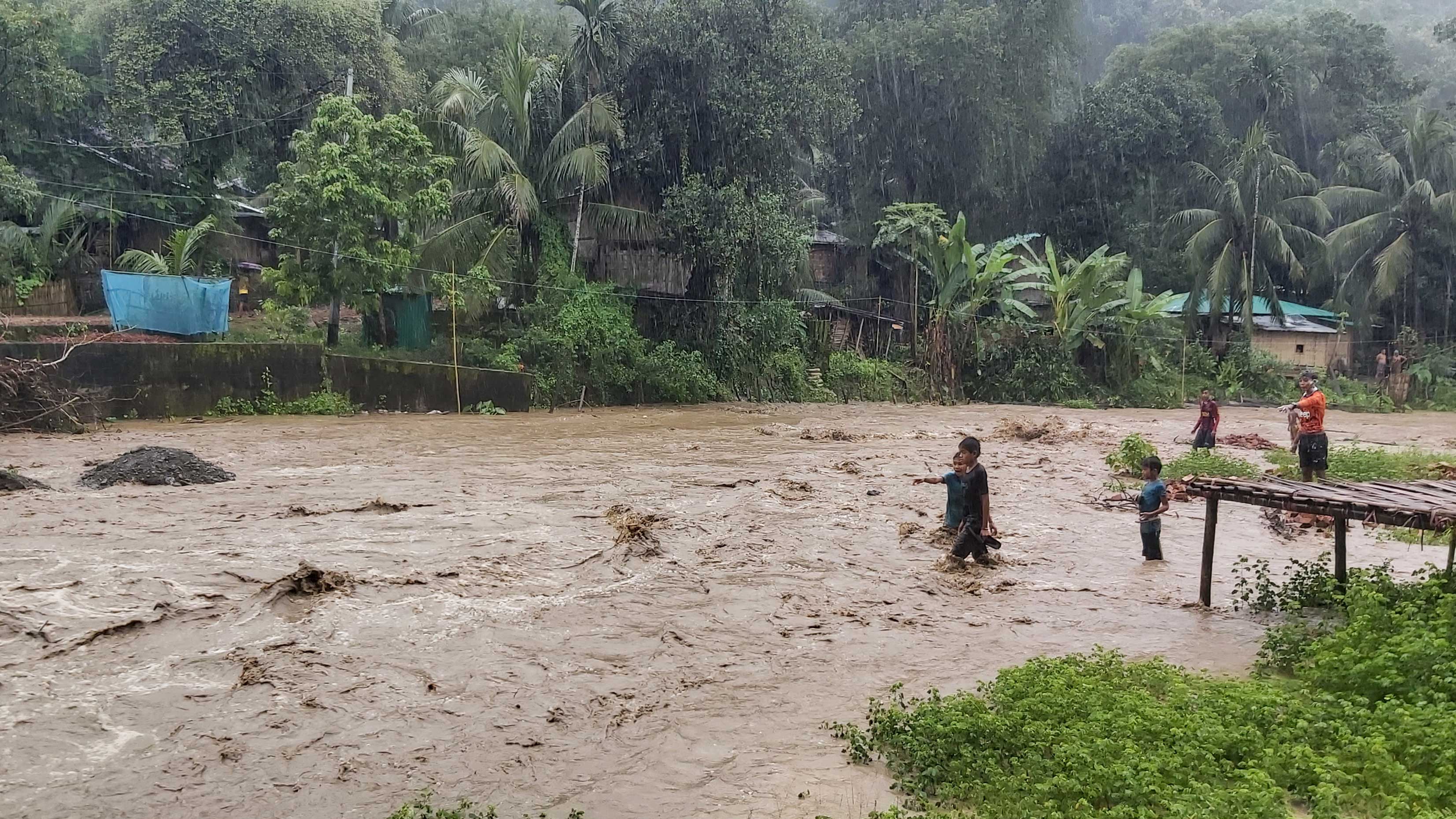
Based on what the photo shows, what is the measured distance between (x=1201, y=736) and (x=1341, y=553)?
3694 millimetres

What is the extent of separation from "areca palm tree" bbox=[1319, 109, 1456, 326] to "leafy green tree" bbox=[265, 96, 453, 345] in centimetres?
2649

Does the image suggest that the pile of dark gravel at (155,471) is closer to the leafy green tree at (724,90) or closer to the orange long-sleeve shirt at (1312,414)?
the orange long-sleeve shirt at (1312,414)

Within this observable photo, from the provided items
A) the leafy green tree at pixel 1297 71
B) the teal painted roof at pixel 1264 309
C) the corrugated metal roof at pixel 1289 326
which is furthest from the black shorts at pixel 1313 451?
the leafy green tree at pixel 1297 71

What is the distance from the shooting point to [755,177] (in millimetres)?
25969

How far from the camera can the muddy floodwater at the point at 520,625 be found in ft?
17.3

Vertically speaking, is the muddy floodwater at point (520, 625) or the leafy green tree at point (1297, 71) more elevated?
the leafy green tree at point (1297, 71)

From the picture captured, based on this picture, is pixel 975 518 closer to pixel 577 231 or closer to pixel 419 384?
pixel 419 384

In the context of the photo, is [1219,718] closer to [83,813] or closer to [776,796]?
[776,796]

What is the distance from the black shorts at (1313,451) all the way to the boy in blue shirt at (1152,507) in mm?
3618

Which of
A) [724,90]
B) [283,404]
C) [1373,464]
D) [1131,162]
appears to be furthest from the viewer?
[1131,162]

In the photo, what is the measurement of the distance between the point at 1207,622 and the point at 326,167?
17.9 metres

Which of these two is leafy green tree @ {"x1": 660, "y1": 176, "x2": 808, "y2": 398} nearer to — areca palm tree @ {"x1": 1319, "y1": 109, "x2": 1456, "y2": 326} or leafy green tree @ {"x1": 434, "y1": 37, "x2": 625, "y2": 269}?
leafy green tree @ {"x1": 434, "y1": 37, "x2": 625, "y2": 269}

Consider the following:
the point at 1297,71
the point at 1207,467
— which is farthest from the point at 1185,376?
the point at 1207,467

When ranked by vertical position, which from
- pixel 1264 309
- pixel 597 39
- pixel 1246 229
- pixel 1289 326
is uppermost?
pixel 597 39
